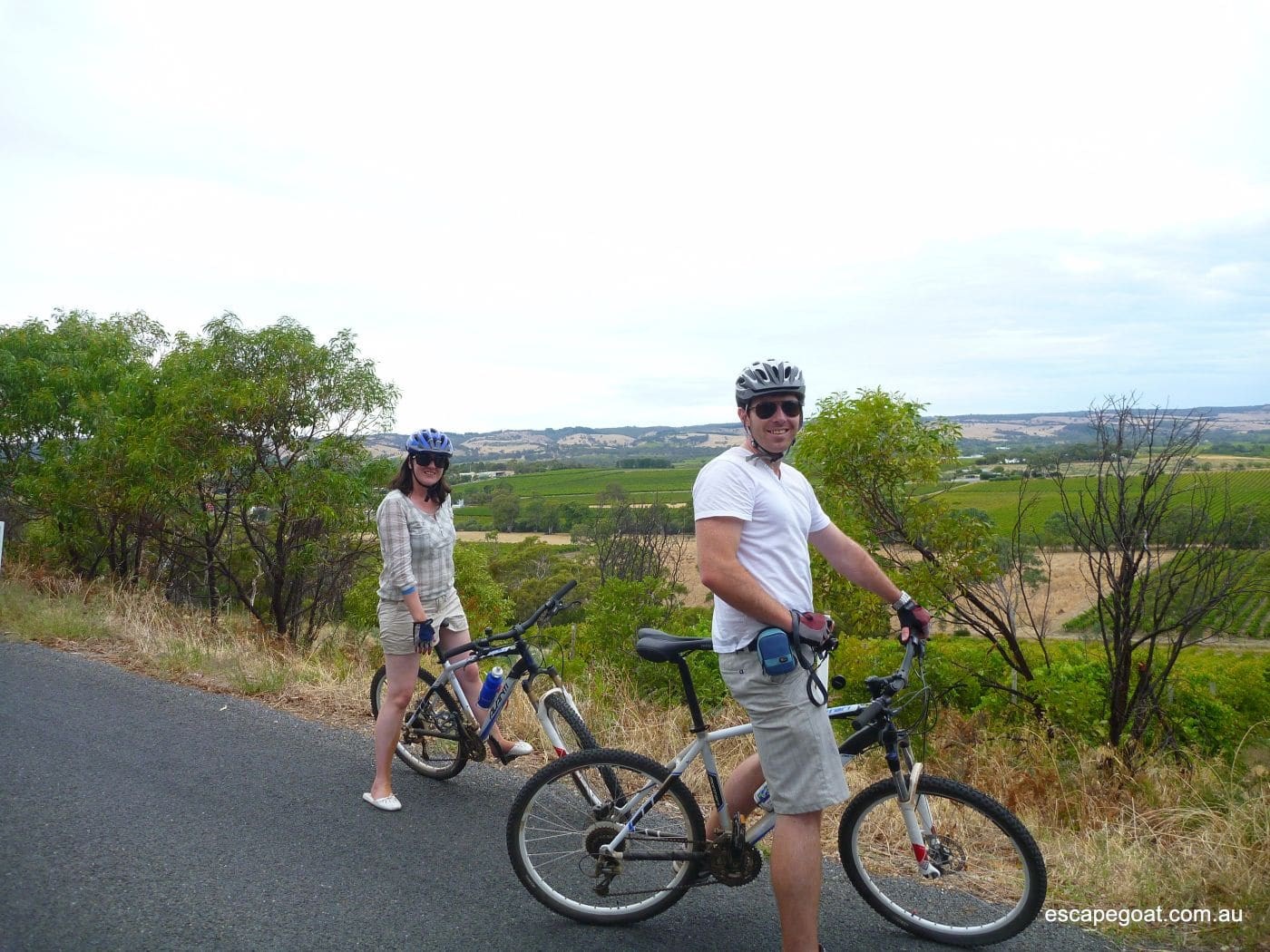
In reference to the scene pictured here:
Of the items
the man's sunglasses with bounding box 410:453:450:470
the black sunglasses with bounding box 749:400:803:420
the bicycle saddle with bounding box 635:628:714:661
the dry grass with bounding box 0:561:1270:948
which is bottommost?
the dry grass with bounding box 0:561:1270:948

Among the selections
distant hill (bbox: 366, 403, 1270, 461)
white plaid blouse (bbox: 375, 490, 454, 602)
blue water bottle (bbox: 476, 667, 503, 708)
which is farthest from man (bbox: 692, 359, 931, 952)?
distant hill (bbox: 366, 403, 1270, 461)

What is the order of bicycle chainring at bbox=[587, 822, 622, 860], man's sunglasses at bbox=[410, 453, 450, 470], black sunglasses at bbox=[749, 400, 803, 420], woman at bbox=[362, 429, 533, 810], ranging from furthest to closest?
1. man's sunglasses at bbox=[410, 453, 450, 470]
2. woman at bbox=[362, 429, 533, 810]
3. bicycle chainring at bbox=[587, 822, 622, 860]
4. black sunglasses at bbox=[749, 400, 803, 420]

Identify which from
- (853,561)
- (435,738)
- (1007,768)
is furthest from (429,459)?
(1007,768)

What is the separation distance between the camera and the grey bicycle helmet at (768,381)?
3.21 meters

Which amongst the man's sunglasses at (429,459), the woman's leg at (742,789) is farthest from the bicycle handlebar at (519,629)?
the woman's leg at (742,789)

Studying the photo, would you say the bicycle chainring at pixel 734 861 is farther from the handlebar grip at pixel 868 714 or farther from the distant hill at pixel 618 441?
the distant hill at pixel 618 441

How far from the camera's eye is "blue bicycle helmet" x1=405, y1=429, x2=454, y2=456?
4.81 meters

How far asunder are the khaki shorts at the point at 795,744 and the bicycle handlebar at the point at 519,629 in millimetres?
1608

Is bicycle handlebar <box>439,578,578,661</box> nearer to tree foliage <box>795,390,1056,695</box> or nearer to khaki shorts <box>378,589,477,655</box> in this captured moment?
khaki shorts <box>378,589,477,655</box>

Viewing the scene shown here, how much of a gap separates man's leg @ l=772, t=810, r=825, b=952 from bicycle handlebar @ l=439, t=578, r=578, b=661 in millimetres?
1782

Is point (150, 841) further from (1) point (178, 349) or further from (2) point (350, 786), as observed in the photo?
(1) point (178, 349)

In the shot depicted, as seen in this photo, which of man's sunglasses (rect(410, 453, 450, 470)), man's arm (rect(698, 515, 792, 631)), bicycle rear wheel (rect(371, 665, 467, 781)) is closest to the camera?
man's arm (rect(698, 515, 792, 631))

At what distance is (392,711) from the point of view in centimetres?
484

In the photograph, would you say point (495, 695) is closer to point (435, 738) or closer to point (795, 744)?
point (435, 738)
